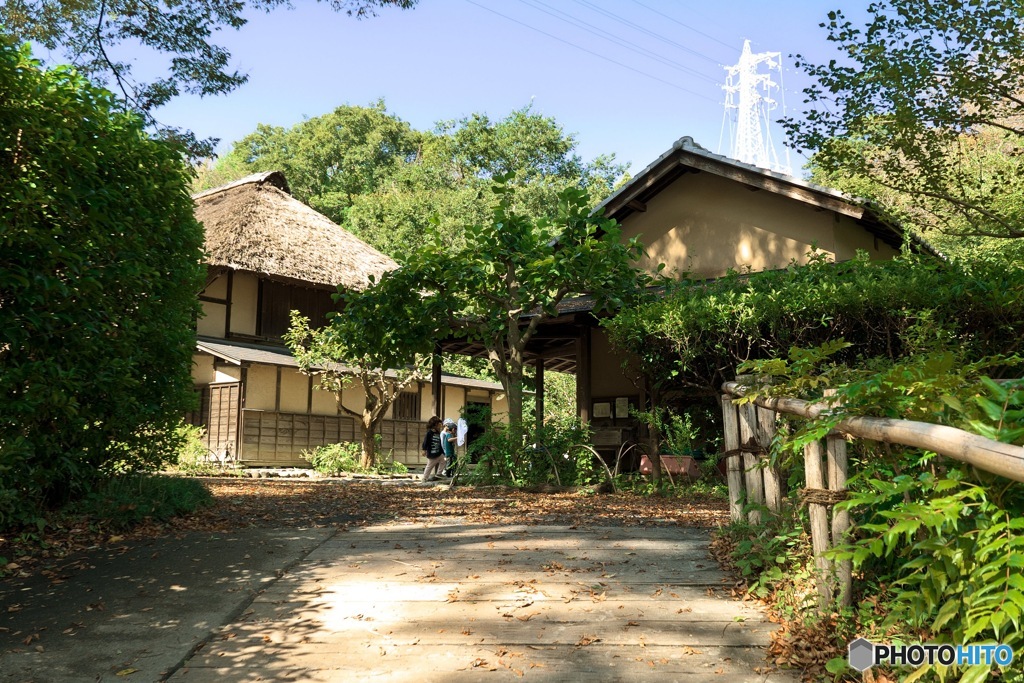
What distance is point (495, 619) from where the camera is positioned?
16.5ft

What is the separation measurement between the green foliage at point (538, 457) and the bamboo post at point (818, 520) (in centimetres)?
718

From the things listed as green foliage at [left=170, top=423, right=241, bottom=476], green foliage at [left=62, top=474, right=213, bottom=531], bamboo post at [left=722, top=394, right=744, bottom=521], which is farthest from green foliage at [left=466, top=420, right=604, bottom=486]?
green foliage at [left=170, top=423, right=241, bottom=476]

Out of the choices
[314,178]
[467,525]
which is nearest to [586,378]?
[467,525]

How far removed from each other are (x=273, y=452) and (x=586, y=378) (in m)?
9.74

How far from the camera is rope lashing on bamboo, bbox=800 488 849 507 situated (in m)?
4.20

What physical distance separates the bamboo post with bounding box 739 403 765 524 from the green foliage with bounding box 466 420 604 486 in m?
5.53

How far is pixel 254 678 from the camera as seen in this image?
13.7 ft

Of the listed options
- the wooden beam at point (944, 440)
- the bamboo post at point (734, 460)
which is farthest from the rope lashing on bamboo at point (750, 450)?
the wooden beam at point (944, 440)

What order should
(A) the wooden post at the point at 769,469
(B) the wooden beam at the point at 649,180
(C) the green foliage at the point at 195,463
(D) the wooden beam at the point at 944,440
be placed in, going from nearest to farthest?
(D) the wooden beam at the point at 944,440 < (A) the wooden post at the point at 769,469 < (B) the wooden beam at the point at 649,180 < (C) the green foliage at the point at 195,463

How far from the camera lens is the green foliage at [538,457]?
11766 millimetres

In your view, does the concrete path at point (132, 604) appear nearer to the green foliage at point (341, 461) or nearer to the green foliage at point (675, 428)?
the green foliage at point (675, 428)

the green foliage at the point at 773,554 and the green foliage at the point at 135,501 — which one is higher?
the green foliage at the point at 135,501

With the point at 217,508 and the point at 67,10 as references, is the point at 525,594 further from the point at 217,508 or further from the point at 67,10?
the point at 67,10

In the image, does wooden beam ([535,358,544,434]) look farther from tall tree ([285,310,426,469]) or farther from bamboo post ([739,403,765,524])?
bamboo post ([739,403,765,524])
